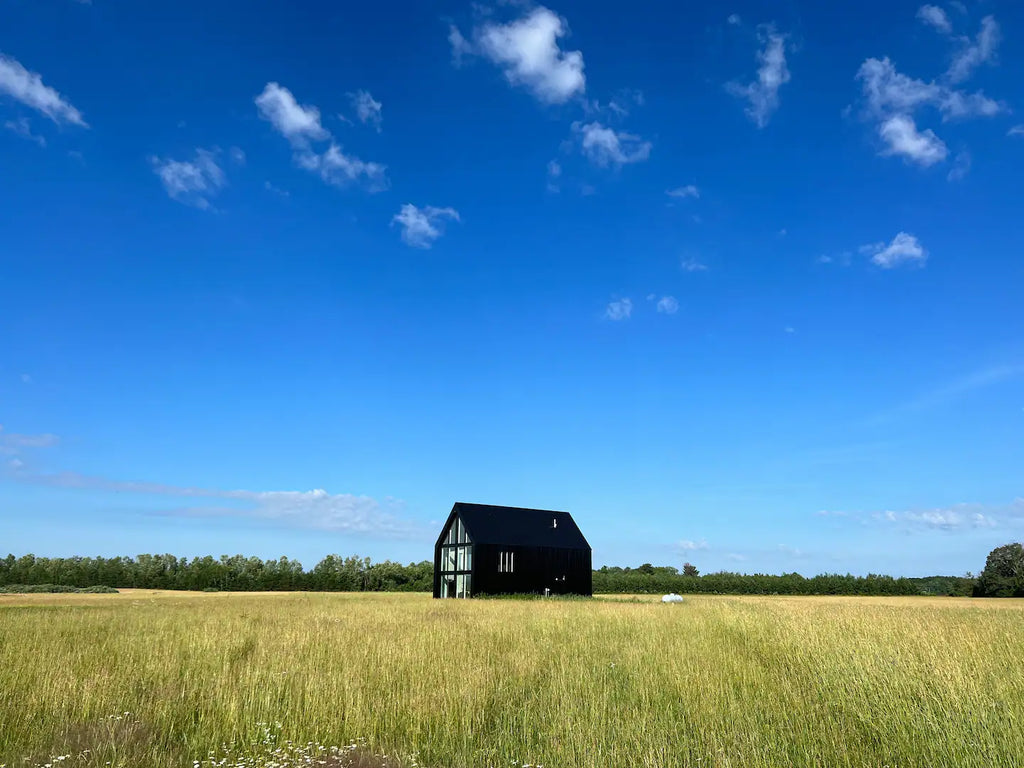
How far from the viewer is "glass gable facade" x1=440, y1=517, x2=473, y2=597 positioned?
152ft

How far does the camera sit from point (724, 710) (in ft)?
27.1

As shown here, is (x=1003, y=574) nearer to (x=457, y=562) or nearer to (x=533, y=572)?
(x=533, y=572)

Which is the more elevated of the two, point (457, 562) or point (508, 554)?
point (508, 554)

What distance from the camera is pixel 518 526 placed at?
4953 cm

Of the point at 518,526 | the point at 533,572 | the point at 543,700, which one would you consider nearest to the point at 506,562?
the point at 533,572

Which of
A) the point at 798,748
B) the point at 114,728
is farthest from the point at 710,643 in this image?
the point at 114,728

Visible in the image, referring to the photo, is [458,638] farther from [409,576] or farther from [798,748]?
[409,576]

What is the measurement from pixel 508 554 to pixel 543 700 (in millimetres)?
38936

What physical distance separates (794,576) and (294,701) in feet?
259

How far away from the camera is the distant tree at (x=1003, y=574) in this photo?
2333 inches

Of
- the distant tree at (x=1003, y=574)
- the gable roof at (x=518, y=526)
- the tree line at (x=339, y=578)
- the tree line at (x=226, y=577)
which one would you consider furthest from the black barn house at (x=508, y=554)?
the distant tree at (x=1003, y=574)

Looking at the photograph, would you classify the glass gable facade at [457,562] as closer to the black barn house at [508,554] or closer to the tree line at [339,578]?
the black barn house at [508,554]

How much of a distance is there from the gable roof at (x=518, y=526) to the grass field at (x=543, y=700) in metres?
33.4

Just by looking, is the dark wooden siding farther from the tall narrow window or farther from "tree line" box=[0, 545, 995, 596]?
"tree line" box=[0, 545, 995, 596]
